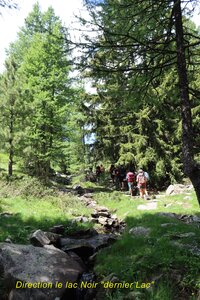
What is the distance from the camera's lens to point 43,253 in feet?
23.4

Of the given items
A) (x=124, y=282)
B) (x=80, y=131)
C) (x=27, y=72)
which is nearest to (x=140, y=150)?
(x=80, y=131)

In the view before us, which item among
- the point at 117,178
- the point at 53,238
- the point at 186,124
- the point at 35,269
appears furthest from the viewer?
the point at 117,178

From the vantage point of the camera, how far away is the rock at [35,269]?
19.2ft

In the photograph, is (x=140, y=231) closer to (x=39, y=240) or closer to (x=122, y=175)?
(x=39, y=240)

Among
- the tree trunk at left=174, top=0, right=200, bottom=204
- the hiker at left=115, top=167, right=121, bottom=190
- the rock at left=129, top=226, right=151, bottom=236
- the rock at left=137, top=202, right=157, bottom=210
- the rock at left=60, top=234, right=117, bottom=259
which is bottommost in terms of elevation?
the rock at left=60, top=234, right=117, bottom=259

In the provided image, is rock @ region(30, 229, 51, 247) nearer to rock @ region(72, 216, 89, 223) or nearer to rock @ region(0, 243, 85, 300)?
rock @ region(0, 243, 85, 300)

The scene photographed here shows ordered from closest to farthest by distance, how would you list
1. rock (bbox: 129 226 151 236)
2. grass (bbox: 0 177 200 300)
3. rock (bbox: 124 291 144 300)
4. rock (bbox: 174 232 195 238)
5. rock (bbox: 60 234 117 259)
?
rock (bbox: 124 291 144 300) < grass (bbox: 0 177 200 300) < rock (bbox: 174 232 195 238) < rock (bbox: 60 234 117 259) < rock (bbox: 129 226 151 236)

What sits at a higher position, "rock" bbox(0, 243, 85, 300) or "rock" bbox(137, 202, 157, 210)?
"rock" bbox(137, 202, 157, 210)

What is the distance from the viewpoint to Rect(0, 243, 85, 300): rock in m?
5.86

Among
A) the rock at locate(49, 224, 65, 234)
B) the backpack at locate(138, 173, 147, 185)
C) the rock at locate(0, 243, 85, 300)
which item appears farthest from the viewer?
the backpack at locate(138, 173, 147, 185)

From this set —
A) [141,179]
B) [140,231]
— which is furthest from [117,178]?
[140,231]

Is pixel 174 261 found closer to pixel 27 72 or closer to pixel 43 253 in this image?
pixel 43 253

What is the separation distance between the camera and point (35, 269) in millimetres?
6410

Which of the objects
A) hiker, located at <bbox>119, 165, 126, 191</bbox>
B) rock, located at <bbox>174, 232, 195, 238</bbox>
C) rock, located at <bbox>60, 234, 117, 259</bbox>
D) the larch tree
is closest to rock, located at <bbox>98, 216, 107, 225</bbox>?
rock, located at <bbox>60, 234, 117, 259</bbox>
